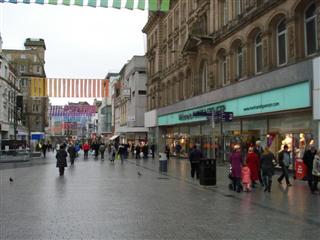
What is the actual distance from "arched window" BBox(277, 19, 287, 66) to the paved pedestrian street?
8960 mm

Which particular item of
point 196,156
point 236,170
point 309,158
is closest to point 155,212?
point 236,170

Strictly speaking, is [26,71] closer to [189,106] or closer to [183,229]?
[189,106]

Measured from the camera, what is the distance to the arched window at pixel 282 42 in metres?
24.8

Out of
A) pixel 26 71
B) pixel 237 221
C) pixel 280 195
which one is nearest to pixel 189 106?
pixel 280 195

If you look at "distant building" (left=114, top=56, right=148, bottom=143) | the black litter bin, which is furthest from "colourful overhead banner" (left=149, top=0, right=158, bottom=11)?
"distant building" (left=114, top=56, right=148, bottom=143)

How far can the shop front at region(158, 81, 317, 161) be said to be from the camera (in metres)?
22.5

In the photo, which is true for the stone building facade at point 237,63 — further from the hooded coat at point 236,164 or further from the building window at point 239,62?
the hooded coat at point 236,164

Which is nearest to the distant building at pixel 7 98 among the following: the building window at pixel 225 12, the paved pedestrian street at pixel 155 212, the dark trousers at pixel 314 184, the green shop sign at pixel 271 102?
the building window at pixel 225 12

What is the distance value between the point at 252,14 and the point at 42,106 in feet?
317

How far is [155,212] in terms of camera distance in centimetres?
1192

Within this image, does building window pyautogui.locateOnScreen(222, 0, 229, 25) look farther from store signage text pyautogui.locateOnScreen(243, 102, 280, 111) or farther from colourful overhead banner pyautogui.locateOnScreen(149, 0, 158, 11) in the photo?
colourful overhead banner pyautogui.locateOnScreen(149, 0, 158, 11)

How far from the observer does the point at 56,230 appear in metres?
9.49

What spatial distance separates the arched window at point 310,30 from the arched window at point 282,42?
1876mm

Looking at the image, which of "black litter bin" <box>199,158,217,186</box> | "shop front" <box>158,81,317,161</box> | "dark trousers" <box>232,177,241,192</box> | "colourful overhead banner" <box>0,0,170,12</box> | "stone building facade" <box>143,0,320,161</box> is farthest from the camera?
"stone building facade" <box>143,0,320,161</box>
